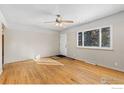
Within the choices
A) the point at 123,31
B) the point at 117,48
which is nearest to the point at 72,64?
the point at 117,48

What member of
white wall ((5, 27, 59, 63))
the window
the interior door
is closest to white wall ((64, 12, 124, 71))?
the window

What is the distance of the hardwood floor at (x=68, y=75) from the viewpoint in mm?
1409

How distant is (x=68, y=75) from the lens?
1.90m

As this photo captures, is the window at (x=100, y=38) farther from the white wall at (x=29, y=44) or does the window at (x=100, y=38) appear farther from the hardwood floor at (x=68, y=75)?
the white wall at (x=29, y=44)

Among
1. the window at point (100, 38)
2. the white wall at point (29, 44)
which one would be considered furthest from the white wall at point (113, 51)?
the white wall at point (29, 44)

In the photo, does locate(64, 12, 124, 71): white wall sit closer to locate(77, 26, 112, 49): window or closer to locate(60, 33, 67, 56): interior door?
locate(77, 26, 112, 49): window

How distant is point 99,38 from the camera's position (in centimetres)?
128

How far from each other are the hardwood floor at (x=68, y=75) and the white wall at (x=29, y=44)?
221 millimetres

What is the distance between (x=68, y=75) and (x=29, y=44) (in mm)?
1361

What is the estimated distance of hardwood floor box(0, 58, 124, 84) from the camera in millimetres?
1409

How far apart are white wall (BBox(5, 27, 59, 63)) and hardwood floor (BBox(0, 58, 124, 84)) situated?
0.22 metres

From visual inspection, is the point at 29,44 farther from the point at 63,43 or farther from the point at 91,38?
the point at 91,38
